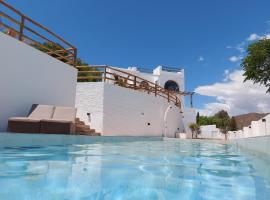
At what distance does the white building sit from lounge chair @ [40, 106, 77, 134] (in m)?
3.74

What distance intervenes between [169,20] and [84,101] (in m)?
13.0

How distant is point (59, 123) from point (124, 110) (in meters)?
5.89

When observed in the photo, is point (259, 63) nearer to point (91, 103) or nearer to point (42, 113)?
point (91, 103)

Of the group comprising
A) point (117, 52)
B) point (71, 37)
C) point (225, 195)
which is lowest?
point (225, 195)

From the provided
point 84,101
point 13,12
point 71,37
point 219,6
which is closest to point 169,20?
point 219,6

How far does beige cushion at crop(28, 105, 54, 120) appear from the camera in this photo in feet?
23.0

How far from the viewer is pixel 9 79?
6898 millimetres

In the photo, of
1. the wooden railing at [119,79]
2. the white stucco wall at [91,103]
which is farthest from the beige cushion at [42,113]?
the wooden railing at [119,79]

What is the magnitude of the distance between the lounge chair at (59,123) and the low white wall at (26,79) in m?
1.10

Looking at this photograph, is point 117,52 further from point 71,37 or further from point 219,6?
point 219,6

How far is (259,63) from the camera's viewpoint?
13281 mm

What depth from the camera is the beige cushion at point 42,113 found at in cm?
702

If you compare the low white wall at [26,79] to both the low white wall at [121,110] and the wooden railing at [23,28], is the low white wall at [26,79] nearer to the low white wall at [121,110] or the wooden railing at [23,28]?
the wooden railing at [23,28]

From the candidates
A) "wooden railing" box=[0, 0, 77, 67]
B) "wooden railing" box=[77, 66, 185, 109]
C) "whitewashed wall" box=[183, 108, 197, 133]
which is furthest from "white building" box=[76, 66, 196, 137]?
"wooden railing" box=[0, 0, 77, 67]
